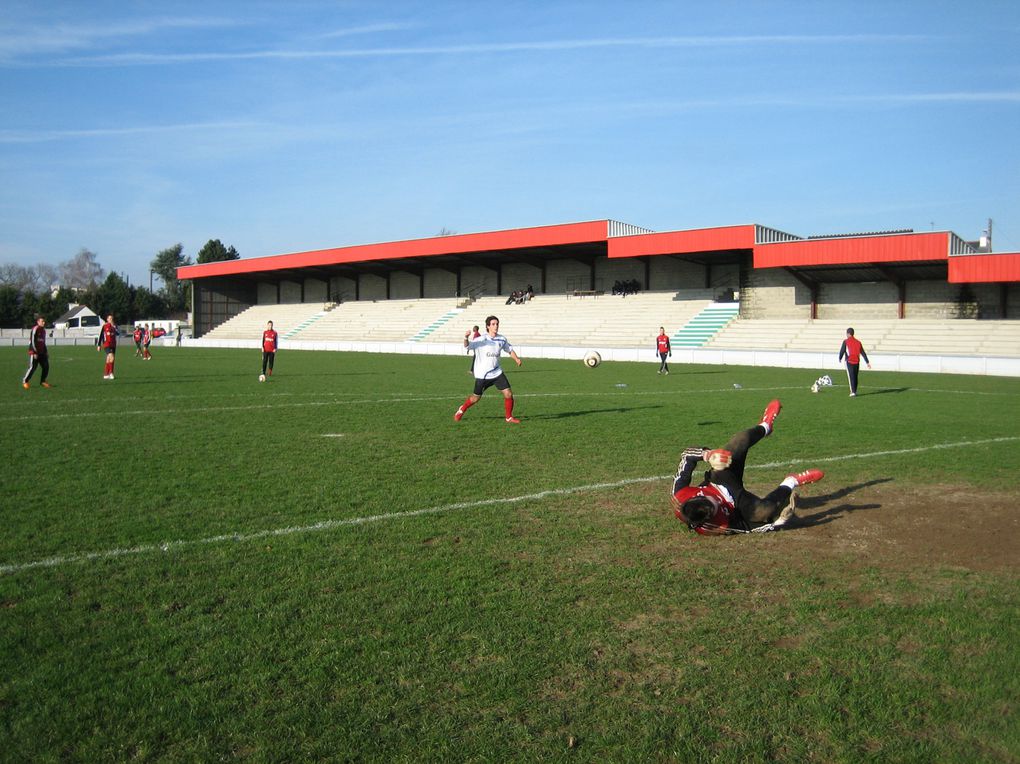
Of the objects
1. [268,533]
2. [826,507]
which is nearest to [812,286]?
[826,507]

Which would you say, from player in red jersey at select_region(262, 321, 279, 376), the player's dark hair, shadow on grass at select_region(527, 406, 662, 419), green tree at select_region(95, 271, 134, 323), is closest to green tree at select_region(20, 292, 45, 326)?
green tree at select_region(95, 271, 134, 323)

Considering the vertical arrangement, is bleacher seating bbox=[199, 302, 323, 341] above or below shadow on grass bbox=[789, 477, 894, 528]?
above

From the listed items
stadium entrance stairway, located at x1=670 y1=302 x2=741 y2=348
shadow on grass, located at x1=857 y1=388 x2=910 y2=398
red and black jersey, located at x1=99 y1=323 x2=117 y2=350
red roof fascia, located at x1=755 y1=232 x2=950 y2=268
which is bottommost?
shadow on grass, located at x1=857 y1=388 x2=910 y2=398

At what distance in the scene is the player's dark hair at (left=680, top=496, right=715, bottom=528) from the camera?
6590mm

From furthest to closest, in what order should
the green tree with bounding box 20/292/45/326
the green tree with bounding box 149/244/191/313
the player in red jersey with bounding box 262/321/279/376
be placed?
the green tree with bounding box 149/244/191/313 → the green tree with bounding box 20/292/45/326 → the player in red jersey with bounding box 262/321/279/376

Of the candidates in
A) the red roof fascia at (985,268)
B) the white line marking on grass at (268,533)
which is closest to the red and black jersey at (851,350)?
the white line marking on grass at (268,533)

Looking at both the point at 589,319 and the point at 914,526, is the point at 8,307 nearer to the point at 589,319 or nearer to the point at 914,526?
the point at 589,319

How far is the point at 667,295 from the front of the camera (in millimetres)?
50438

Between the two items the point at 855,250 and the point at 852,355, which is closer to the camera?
the point at 852,355

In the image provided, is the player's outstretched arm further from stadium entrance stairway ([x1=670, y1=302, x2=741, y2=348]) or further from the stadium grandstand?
stadium entrance stairway ([x1=670, y1=302, x2=741, y2=348])

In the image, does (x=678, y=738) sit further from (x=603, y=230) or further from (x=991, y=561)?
(x=603, y=230)

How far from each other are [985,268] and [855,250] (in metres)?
5.58

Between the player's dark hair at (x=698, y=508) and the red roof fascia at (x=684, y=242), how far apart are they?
3864 centimetres

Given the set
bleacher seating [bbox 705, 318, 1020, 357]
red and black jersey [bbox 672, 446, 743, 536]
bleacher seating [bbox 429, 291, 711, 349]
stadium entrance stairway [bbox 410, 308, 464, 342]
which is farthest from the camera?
stadium entrance stairway [bbox 410, 308, 464, 342]
